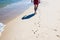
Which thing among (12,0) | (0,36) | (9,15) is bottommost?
(12,0)

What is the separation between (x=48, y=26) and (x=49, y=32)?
2.46ft

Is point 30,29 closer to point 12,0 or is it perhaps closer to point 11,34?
point 11,34

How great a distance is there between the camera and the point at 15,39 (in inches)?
244

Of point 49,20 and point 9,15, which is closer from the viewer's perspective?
point 49,20

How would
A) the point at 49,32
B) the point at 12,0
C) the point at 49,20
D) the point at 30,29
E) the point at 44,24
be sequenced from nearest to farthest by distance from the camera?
Answer: the point at 49,32 → the point at 30,29 → the point at 44,24 → the point at 49,20 → the point at 12,0

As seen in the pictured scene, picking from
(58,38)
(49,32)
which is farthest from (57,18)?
(58,38)

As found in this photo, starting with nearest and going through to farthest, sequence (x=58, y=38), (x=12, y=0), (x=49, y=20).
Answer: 1. (x=58, y=38)
2. (x=49, y=20)
3. (x=12, y=0)

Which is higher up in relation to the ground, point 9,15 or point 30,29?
point 30,29

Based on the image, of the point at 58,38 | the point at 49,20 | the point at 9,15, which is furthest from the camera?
the point at 9,15

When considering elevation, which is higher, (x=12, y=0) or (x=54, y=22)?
(x=54, y=22)

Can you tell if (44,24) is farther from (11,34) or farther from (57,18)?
(11,34)

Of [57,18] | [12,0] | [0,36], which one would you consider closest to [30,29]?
[0,36]

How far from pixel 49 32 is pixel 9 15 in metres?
4.60

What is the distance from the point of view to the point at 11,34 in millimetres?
6809
